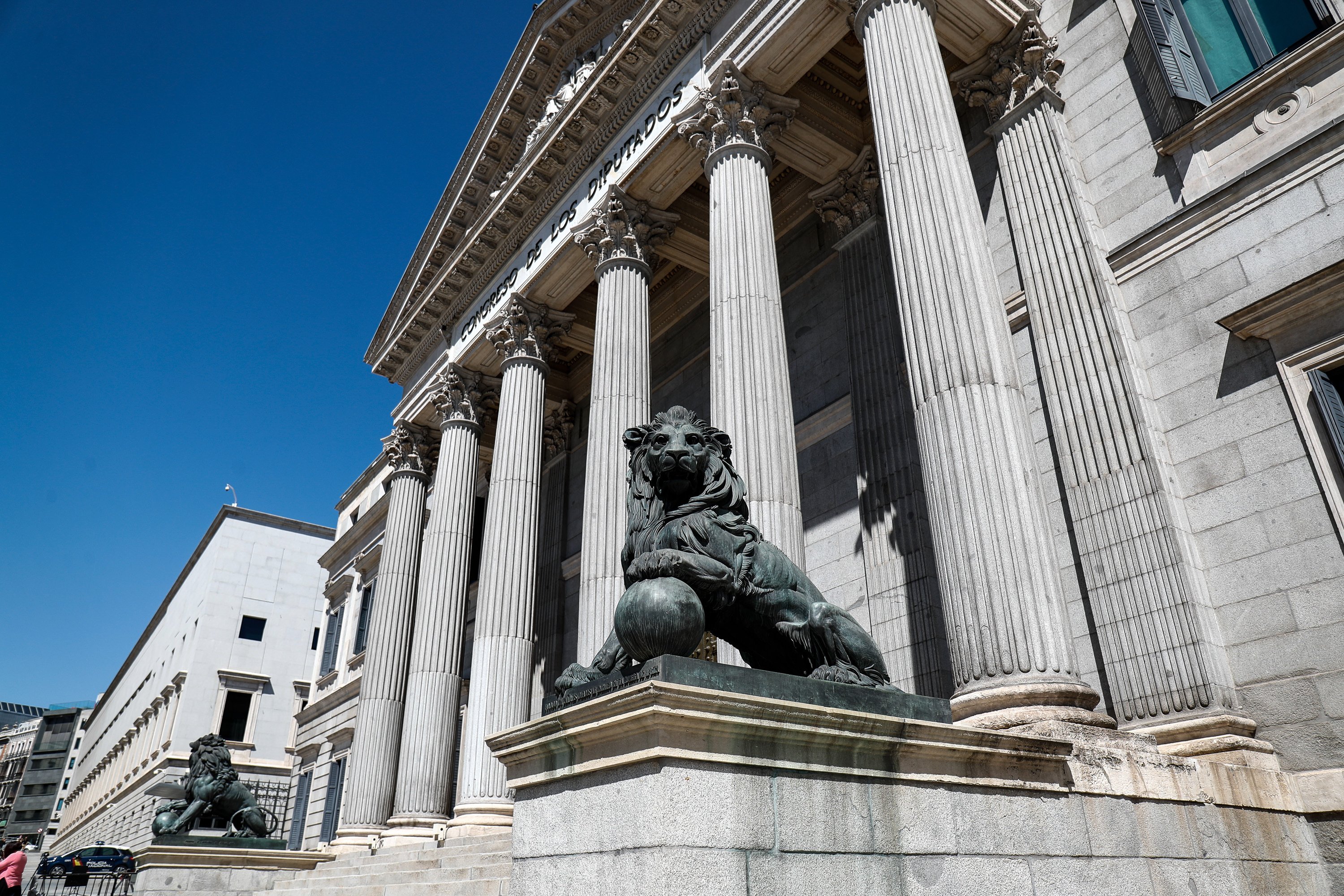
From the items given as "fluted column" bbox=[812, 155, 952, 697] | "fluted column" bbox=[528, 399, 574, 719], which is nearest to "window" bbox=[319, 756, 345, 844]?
"fluted column" bbox=[528, 399, 574, 719]

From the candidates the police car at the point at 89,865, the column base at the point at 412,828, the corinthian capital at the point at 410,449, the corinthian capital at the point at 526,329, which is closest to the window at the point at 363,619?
the police car at the point at 89,865

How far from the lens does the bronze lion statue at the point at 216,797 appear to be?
56.4ft

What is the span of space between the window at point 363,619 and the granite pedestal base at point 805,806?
30422 millimetres

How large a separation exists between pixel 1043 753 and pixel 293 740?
4461 centimetres

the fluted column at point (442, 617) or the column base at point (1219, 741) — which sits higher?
the fluted column at point (442, 617)

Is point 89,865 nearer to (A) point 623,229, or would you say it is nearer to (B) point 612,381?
(B) point 612,381

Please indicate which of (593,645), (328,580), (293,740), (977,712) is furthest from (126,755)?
(977,712)

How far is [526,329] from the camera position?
64.6ft

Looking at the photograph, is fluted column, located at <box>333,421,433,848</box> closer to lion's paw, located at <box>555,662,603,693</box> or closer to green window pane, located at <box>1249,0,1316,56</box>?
lion's paw, located at <box>555,662,603,693</box>

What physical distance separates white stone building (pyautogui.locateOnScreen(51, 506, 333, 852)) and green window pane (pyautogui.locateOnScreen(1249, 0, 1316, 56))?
43.9 meters

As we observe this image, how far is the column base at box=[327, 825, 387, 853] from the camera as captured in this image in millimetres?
18469

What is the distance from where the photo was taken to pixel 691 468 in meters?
5.60

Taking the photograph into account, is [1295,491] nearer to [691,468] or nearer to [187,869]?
[691,468]

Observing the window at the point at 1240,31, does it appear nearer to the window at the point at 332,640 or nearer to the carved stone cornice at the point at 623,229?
the carved stone cornice at the point at 623,229
